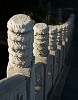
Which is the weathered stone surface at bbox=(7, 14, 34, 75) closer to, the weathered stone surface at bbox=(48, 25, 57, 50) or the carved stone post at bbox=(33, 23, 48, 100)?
the carved stone post at bbox=(33, 23, 48, 100)

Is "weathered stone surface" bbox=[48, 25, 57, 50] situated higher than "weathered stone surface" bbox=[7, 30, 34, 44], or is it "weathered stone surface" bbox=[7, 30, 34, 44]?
"weathered stone surface" bbox=[7, 30, 34, 44]

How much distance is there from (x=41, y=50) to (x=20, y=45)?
2.88 meters

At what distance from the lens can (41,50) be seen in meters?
8.93

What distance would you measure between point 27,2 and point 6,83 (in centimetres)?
1779

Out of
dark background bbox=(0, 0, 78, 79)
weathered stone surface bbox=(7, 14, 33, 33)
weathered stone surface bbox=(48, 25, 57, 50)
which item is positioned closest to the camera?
weathered stone surface bbox=(7, 14, 33, 33)

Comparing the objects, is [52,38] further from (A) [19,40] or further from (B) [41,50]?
(A) [19,40]

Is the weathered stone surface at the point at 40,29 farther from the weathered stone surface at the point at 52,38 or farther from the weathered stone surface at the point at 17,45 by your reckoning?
the weathered stone surface at the point at 52,38

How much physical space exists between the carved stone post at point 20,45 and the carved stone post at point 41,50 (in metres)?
1.70

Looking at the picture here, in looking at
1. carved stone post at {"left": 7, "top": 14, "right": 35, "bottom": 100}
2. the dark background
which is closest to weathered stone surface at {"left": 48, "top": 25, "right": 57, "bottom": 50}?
the dark background

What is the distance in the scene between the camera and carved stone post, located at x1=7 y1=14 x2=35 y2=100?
6000 mm

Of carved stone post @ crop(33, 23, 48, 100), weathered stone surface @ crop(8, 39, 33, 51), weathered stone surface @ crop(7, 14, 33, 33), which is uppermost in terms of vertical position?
weathered stone surface @ crop(7, 14, 33, 33)

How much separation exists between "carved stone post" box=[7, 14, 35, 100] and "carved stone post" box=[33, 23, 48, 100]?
1703 millimetres

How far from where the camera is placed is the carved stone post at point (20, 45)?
6000 millimetres

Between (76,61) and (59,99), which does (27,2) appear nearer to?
(76,61)
